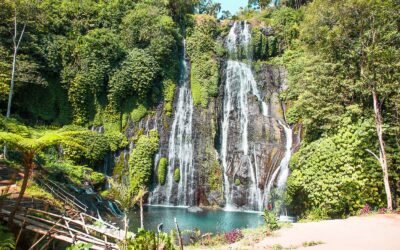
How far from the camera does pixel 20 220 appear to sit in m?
7.40

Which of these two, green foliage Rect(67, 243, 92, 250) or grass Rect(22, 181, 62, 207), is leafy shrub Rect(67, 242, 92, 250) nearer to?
green foliage Rect(67, 243, 92, 250)

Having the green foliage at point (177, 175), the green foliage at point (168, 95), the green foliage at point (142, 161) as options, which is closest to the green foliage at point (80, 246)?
the green foliage at point (142, 161)

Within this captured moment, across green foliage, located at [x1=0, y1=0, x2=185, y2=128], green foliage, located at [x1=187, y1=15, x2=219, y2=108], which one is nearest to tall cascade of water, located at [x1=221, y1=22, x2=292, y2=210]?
green foliage, located at [x1=187, y1=15, x2=219, y2=108]

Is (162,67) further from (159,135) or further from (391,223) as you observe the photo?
(391,223)

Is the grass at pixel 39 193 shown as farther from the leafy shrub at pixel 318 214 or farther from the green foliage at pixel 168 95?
the green foliage at pixel 168 95

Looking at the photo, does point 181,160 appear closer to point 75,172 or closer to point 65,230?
point 75,172

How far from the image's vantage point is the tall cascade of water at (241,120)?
910 inches

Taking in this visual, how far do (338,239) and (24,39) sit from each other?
76.8 feet

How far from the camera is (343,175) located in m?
15.1

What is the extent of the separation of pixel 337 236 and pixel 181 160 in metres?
15.7

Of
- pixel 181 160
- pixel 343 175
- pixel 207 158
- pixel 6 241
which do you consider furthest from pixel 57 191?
pixel 207 158

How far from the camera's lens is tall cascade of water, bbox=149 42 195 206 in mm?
23797

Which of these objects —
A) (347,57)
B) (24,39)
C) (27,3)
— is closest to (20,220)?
(347,57)

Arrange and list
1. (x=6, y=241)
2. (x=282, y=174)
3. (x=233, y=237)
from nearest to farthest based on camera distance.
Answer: (x=6, y=241) → (x=233, y=237) → (x=282, y=174)
